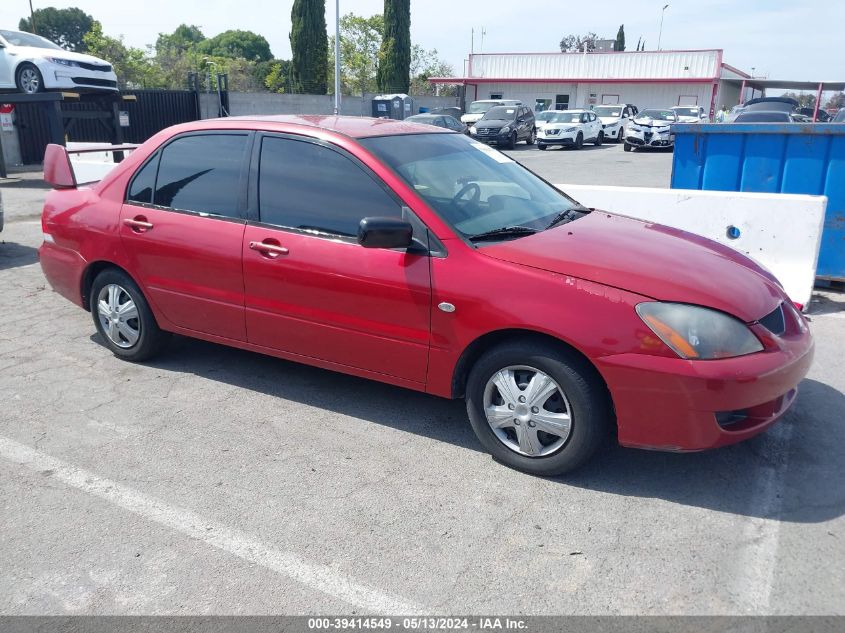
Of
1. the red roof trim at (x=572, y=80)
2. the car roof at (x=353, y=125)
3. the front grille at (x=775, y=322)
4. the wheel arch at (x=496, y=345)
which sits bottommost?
the wheel arch at (x=496, y=345)

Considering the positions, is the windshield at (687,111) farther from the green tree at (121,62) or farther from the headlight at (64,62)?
the green tree at (121,62)

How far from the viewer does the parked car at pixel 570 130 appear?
94.3 ft

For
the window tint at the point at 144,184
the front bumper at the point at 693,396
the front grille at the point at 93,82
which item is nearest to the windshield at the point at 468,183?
the front bumper at the point at 693,396

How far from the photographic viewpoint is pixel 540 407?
345 centimetres

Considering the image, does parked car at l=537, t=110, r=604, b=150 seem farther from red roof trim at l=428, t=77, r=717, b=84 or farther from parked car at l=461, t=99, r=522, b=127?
red roof trim at l=428, t=77, r=717, b=84

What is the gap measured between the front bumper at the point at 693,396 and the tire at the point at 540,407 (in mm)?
115

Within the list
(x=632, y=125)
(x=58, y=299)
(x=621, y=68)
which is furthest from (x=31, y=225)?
(x=621, y=68)

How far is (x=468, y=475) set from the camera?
361 centimetres

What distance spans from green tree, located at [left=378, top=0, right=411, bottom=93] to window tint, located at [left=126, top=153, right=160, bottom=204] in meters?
42.8

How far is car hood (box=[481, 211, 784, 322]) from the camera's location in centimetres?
330

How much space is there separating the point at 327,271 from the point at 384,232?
526 millimetres

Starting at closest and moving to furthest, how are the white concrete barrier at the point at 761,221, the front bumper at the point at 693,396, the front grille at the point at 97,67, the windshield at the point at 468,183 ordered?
1. the front bumper at the point at 693,396
2. the windshield at the point at 468,183
3. the white concrete barrier at the point at 761,221
4. the front grille at the point at 97,67

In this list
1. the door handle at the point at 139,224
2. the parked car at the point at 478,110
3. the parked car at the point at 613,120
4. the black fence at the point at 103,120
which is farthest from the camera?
the parked car at the point at 613,120

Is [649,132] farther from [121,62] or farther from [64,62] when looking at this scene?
[121,62]
